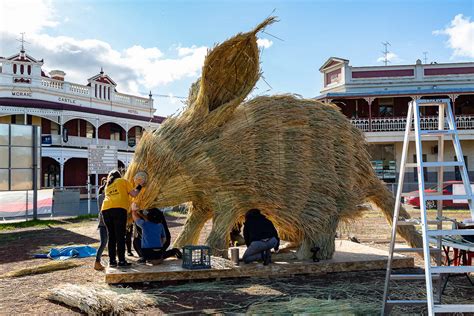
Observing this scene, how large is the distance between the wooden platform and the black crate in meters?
0.08

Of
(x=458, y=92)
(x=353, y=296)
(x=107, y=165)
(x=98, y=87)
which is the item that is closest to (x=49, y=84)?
(x=98, y=87)

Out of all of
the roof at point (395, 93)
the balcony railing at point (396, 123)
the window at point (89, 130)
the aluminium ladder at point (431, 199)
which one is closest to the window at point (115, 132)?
the window at point (89, 130)

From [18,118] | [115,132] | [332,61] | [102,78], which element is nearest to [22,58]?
[18,118]

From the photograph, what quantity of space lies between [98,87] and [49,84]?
3.60 m

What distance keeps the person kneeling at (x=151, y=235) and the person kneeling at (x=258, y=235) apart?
121cm

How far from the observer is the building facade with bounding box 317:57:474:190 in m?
26.2

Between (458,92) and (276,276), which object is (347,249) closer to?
(276,276)

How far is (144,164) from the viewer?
20.7 feet

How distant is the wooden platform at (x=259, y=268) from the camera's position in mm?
5926

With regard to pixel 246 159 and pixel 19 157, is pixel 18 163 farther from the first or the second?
pixel 246 159

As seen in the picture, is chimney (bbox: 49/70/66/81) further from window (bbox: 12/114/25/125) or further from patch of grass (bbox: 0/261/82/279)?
patch of grass (bbox: 0/261/82/279)

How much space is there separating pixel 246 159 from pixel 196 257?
1501mm

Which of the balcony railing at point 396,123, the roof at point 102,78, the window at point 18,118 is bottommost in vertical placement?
the balcony railing at point 396,123

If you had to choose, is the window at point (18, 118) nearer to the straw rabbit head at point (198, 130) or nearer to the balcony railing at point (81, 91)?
the balcony railing at point (81, 91)
